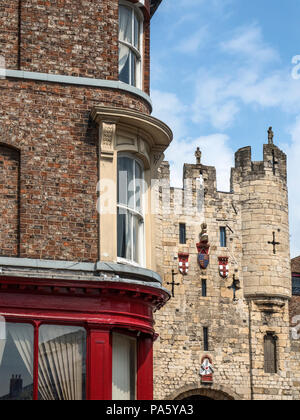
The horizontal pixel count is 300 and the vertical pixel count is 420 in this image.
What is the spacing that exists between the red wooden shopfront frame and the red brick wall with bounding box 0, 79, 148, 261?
2.47 feet

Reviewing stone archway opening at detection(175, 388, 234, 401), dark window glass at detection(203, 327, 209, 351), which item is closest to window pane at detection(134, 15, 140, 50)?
dark window glass at detection(203, 327, 209, 351)

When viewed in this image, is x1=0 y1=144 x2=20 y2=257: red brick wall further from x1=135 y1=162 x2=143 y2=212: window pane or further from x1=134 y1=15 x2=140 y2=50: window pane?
x1=134 y1=15 x2=140 y2=50: window pane

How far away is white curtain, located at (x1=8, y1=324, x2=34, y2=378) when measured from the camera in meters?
17.0

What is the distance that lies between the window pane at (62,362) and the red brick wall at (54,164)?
1400mm

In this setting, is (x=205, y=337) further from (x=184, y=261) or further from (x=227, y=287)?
(x=184, y=261)

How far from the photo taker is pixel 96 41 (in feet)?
62.7

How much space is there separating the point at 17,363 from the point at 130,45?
22.7ft

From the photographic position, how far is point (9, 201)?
58.6ft

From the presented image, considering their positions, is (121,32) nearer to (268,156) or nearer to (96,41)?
(96,41)

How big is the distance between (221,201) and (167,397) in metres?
9.23

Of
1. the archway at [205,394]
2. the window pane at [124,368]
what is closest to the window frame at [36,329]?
the window pane at [124,368]

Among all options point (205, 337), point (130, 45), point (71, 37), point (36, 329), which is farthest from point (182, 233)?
point (36, 329)

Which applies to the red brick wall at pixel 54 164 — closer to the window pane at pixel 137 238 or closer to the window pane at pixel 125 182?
the window pane at pixel 125 182
